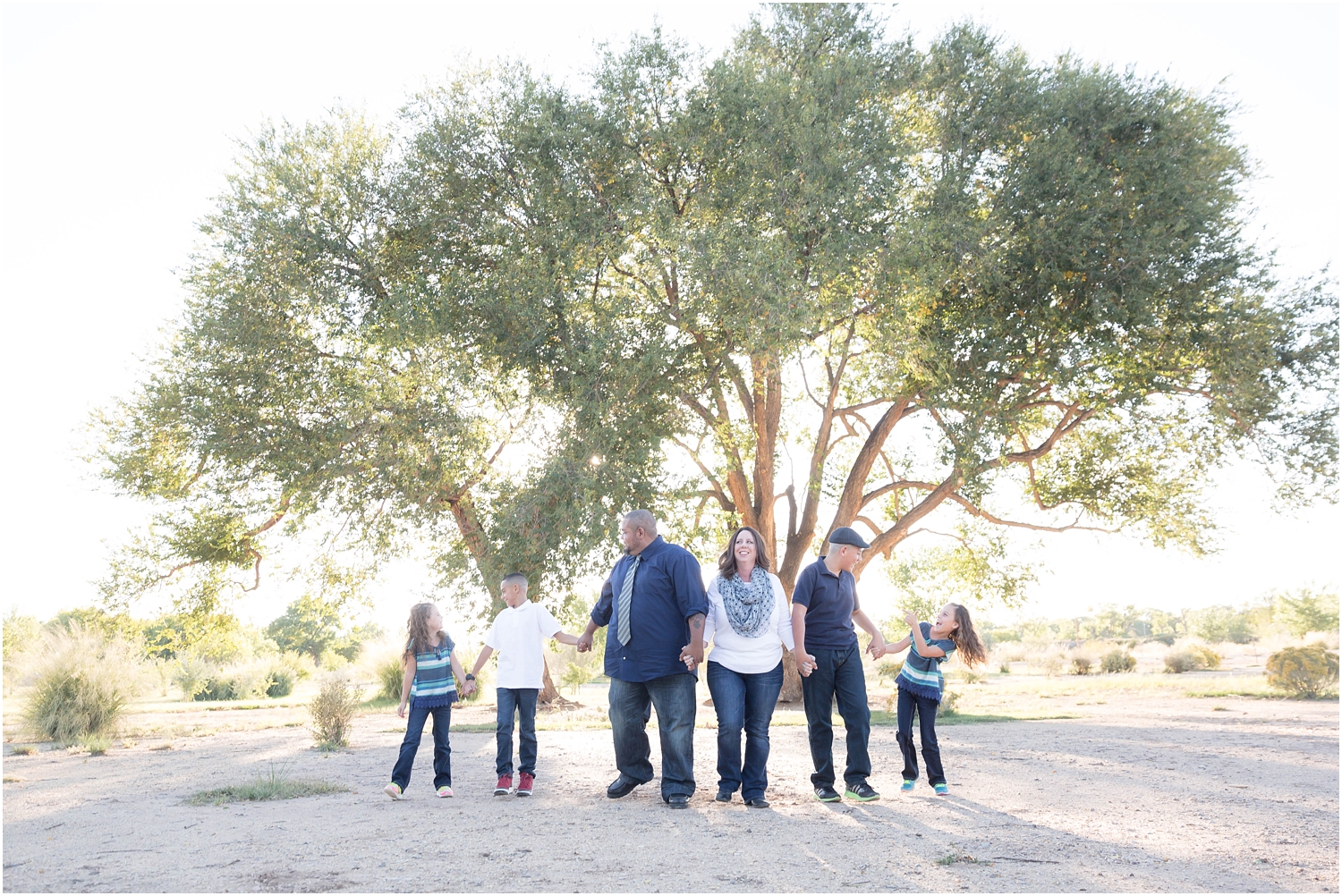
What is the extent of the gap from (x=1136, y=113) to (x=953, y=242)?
4393 mm

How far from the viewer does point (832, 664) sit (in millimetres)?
7176

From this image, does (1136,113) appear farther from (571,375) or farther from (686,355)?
(571,375)

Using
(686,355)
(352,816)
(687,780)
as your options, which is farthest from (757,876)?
(686,355)

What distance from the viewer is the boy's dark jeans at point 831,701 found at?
23.5ft

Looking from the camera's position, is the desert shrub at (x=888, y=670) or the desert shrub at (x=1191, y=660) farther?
the desert shrub at (x=1191, y=660)

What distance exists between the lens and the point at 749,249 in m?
14.1

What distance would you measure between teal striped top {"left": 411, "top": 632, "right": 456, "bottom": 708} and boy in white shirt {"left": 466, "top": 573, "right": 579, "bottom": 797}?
23cm

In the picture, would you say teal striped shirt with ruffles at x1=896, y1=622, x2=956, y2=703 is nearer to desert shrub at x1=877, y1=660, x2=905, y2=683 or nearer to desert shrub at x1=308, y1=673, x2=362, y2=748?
desert shrub at x1=308, y1=673, x2=362, y2=748

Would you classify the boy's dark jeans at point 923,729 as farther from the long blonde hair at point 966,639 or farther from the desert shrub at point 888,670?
the desert shrub at point 888,670

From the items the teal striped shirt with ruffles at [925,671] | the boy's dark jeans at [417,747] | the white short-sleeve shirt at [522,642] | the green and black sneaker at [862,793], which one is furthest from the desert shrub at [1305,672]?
the boy's dark jeans at [417,747]

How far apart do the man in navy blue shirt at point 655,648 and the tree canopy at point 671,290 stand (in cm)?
623

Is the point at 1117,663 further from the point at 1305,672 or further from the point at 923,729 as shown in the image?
the point at 923,729

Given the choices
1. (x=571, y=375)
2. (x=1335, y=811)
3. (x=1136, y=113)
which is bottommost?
(x=1335, y=811)

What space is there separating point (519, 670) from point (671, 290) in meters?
9.63
